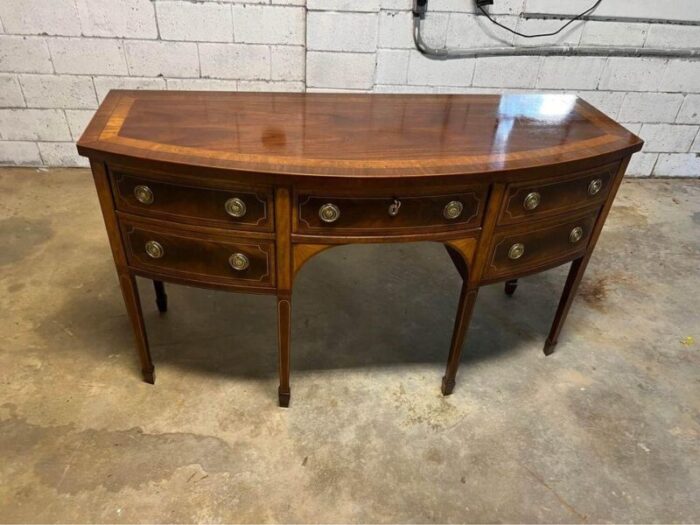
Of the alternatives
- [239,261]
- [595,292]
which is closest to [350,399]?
[239,261]

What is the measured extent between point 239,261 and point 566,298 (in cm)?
117

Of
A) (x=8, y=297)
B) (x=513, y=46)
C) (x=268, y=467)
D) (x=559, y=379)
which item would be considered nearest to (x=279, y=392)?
(x=268, y=467)

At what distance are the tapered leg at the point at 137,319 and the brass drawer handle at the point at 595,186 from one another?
4.43 feet

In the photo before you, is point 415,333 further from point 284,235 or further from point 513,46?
point 513,46

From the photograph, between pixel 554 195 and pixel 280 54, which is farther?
pixel 280 54

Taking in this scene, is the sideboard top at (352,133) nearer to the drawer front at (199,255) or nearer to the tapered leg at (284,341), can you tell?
the drawer front at (199,255)

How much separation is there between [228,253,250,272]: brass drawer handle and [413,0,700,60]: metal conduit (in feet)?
6.16

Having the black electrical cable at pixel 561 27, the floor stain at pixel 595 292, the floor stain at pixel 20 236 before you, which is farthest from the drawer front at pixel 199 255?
the black electrical cable at pixel 561 27

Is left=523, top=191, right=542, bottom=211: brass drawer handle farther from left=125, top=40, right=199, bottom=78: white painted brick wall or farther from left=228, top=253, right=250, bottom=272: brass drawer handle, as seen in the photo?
left=125, top=40, right=199, bottom=78: white painted brick wall

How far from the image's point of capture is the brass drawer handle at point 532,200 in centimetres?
139

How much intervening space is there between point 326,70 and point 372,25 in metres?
0.33

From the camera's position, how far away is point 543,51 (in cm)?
287

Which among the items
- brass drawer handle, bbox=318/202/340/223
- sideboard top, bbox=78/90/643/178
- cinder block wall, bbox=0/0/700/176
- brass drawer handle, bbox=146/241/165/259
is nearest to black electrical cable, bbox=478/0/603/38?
cinder block wall, bbox=0/0/700/176

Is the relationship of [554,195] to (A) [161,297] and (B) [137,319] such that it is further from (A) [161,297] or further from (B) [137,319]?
(A) [161,297]
